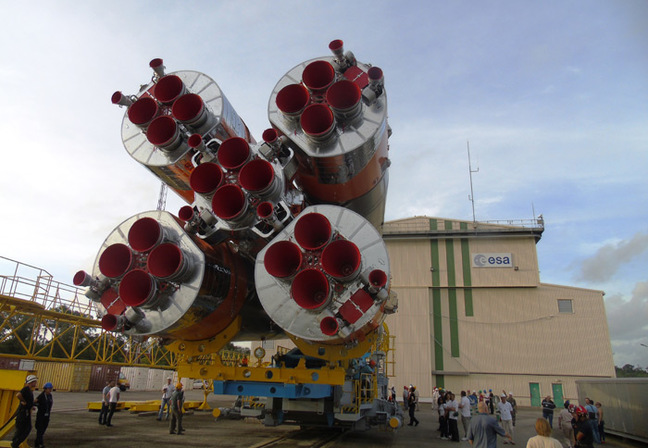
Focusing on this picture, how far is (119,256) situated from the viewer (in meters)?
6.84

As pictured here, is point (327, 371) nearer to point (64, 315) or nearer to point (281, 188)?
point (281, 188)

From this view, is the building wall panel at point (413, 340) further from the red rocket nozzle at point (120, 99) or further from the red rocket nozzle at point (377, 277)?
the red rocket nozzle at point (120, 99)

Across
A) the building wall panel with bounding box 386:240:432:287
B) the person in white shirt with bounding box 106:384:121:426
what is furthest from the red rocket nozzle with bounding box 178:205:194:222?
the building wall panel with bounding box 386:240:432:287

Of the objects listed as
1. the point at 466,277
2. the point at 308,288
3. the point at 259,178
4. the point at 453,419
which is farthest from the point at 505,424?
the point at 466,277

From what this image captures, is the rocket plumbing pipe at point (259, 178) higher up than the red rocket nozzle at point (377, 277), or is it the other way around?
the rocket plumbing pipe at point (259, 178)

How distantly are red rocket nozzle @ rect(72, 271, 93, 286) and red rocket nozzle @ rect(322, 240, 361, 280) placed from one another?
12.6ft

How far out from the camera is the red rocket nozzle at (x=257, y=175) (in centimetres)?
660

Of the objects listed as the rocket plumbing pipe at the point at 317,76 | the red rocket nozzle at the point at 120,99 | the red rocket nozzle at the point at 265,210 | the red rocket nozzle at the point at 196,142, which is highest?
the rocket plumbing pipe at the point at 317,76

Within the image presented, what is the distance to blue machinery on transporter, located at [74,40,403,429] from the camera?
251 inches

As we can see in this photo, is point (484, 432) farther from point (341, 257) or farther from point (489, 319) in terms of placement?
point (489, 319)

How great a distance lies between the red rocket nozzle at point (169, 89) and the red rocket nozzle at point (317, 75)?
221 centimetres

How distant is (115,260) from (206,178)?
199 centimetres

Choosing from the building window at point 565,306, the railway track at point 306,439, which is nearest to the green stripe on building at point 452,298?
the building window at point 565,306

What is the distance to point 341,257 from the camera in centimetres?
621
